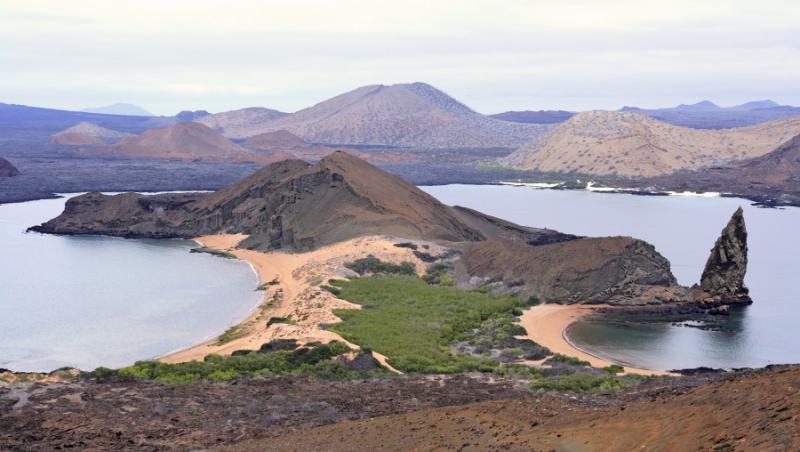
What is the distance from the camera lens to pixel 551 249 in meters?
62.9

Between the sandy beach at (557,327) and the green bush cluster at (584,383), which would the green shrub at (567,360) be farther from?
the green bush cluster at (584,383)

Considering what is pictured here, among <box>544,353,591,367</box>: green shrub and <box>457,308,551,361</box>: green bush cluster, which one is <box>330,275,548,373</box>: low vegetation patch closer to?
<box>457,308,551,361</box>: green bush cluster

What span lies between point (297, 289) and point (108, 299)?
1188 cm

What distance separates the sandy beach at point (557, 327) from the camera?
4428 cm

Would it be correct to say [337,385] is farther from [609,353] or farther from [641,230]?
[641,230]

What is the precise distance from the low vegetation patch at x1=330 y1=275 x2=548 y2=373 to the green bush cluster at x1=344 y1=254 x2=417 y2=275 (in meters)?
1.33

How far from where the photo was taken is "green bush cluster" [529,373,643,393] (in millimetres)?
35406

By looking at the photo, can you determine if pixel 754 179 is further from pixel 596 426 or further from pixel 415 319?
pixel 596 426

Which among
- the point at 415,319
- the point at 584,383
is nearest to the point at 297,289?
the point at 415,319

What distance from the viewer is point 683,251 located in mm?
86188

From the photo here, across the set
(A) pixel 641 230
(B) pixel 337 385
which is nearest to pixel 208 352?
(B) pixel 337 385

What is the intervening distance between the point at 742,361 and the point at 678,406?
25011mm

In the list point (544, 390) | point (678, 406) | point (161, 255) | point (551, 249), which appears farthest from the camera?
point (161, 255)

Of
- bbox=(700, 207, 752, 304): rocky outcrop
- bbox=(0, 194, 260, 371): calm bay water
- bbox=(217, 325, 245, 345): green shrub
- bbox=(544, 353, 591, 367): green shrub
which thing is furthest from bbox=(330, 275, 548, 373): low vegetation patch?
bbox=(700, 207, 752, 304): rocky outcrop
